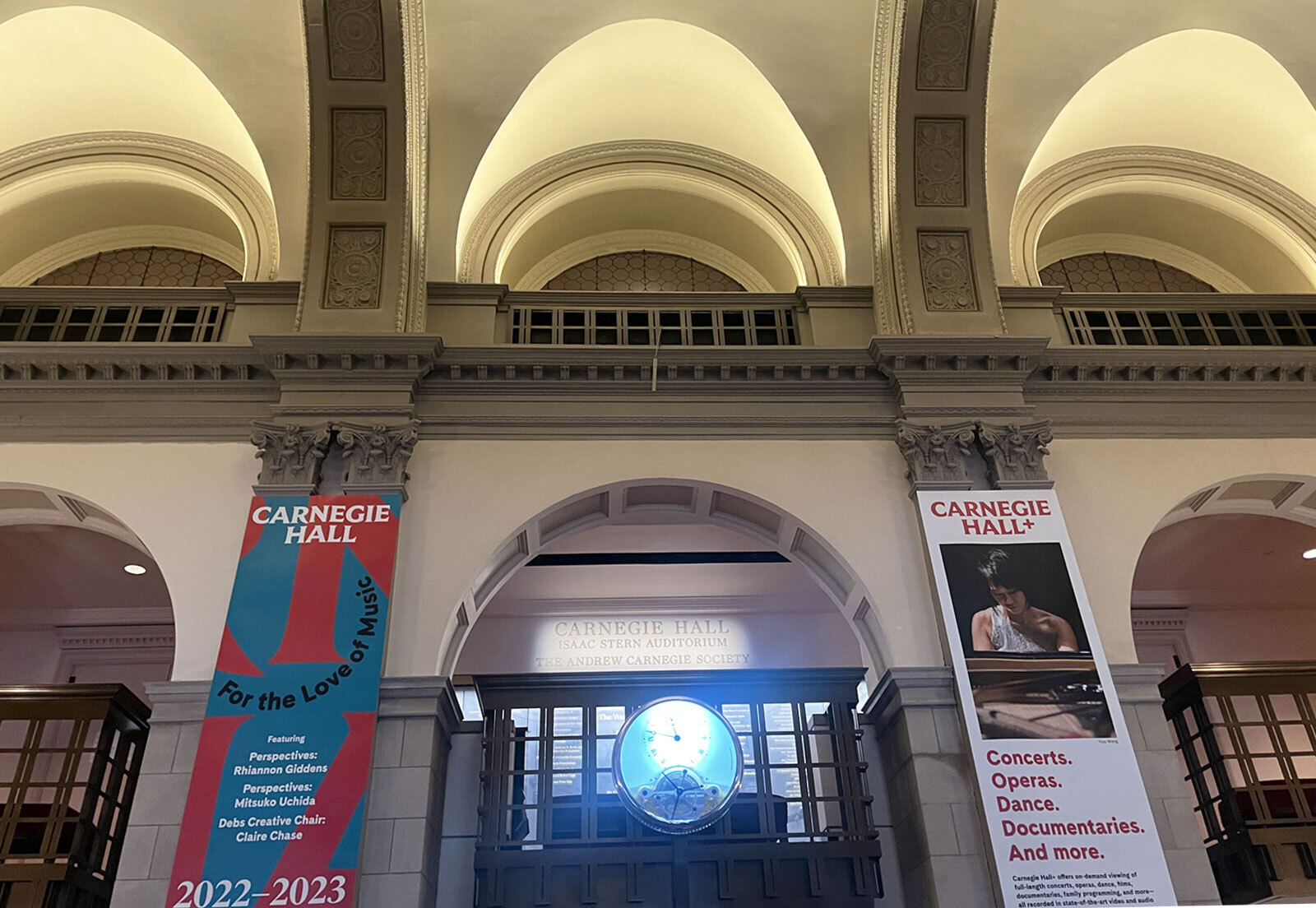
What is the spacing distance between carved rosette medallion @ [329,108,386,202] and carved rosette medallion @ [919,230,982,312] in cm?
473

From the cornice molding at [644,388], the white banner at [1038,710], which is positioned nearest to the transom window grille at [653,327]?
the cornice molding at [644,388]

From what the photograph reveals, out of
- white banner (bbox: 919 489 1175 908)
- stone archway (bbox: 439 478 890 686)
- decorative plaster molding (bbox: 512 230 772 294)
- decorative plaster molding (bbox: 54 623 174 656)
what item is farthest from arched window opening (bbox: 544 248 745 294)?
decorative plaster molding (bbox: 54 623 174 656)

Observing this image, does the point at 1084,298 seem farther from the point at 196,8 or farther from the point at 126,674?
the point at 126,674

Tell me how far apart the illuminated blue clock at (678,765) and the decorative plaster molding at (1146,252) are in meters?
6.42

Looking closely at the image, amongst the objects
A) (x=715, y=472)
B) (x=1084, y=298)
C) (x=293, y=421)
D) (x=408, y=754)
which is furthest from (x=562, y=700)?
(x=1084, y=298)

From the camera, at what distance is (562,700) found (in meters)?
7.52

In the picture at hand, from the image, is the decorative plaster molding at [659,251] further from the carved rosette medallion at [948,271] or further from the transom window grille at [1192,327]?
the transom window grille at [1192,327]

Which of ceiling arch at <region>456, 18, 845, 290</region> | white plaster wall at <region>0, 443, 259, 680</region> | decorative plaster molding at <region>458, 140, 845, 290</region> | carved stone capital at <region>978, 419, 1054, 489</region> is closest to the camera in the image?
white plaster wall at <region>0, 443, 259, 680</region>

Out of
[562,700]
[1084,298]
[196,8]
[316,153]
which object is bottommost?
[562,700]

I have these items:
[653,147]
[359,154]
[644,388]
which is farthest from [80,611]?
[653,147]

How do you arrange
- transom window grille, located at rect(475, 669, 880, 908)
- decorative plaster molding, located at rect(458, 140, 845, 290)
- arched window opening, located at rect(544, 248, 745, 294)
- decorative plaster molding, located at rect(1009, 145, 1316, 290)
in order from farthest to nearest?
1. arched window opening, located at rect(544, 248, 745, 294)
2. decorative plaster molding, located at rect(1009, 145, 1316, 290)
3. decorative plaster molding, located at rect(458, 140, 845, 290)
4. transom window grille, located at rect(475, 669, 880, 908)

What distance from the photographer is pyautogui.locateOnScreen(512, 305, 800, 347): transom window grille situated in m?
9.00

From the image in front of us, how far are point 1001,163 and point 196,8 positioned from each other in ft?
23.7

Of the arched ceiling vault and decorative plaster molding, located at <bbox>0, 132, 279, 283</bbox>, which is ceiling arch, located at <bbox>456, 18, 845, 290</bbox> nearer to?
the arched ceiling vault
